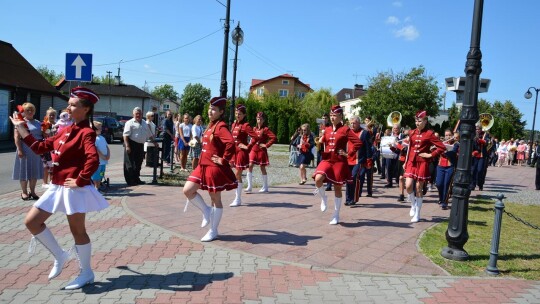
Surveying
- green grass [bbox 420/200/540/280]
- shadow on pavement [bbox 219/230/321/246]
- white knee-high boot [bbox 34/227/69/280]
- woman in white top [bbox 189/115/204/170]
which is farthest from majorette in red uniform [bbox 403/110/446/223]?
white knee-high boot [bbox 34/227/69/280]

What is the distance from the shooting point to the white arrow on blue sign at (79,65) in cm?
899

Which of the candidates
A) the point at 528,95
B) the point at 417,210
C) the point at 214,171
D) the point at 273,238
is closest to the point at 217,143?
the point at 214,171

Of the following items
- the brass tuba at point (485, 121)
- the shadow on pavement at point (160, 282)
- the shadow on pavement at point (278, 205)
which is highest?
the brass tuba at point (485, 121)

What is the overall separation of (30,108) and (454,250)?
781 cm

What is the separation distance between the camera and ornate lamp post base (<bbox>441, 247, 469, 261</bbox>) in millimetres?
6070

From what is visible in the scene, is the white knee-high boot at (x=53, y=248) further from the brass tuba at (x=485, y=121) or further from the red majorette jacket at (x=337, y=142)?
the brass tuba at (x=485, y=121)

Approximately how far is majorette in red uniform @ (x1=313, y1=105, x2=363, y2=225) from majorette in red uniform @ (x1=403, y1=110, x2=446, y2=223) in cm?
151

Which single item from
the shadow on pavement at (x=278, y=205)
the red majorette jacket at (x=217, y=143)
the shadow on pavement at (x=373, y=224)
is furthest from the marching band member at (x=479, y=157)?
the red majorette jacket at (x=217, y=143)

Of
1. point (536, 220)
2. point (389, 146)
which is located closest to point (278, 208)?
point (389, 146)

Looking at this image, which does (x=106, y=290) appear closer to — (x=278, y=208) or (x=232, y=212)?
(x=232, y=212)

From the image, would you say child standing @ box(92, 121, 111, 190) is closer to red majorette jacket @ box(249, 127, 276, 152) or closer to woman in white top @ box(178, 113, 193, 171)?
red majorette jacket @ box(249, 127, 276, 152)

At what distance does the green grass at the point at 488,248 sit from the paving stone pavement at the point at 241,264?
0.25 metres

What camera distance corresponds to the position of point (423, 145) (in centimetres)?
865

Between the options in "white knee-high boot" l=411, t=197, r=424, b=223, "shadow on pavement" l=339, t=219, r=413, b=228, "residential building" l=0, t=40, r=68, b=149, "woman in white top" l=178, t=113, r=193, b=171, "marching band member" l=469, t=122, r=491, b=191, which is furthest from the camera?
"residential building" l=0, t=40, r=68, b=149
